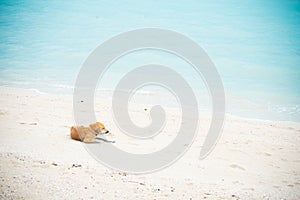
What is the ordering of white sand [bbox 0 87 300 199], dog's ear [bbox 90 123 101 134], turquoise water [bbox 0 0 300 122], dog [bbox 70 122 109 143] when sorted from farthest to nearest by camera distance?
turquoise water [bbox 0 0 300 122]
dog's ear [bbox 90 123 101 134]
dog [bbox 70 122 109 143]
white sand [bbox 0 87 300 199]

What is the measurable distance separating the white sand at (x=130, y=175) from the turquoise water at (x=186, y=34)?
3.16m

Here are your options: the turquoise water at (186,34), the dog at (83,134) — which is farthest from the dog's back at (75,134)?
the turquoise water at (186,34)

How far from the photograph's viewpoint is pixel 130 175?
506cm

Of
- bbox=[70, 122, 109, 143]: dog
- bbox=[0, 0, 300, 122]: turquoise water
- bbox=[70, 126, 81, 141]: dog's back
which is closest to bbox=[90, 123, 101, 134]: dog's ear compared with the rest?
bbox=[70, 122, 109, 143]: dog

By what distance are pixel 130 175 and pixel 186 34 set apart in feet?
61.5

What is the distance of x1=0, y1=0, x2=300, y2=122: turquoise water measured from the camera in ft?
40.4

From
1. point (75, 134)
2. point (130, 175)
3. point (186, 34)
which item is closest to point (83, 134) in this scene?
point (75, 134)

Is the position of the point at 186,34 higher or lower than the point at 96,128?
higher

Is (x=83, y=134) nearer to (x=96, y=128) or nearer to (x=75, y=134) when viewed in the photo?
(x=75, y=134)

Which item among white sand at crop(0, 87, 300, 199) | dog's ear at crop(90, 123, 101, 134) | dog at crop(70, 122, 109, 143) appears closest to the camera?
white sand at crop(0, 87, 300, 199)

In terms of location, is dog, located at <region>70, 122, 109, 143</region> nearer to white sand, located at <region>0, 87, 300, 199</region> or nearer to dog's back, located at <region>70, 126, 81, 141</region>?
dog's back, located at <region>70, 126, 81, 141</region>

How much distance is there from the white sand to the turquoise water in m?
3.16

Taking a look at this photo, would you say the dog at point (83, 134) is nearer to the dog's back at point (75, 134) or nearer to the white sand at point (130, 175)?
the dog's back at point (75, 134)

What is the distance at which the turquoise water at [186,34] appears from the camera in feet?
40.4
